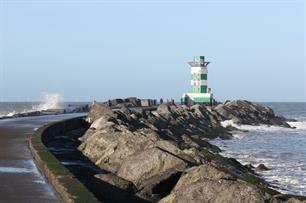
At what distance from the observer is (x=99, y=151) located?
1659 cm

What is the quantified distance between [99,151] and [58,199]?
7509 millimetres

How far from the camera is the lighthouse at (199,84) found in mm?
60531

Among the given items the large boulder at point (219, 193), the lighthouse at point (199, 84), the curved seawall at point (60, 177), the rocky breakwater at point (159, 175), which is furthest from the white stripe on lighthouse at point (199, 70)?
the large boulder at point (219, 193)

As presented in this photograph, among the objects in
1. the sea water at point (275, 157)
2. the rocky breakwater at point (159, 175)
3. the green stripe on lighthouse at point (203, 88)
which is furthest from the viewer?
the green stripe on lighthouse at point (203, 88)

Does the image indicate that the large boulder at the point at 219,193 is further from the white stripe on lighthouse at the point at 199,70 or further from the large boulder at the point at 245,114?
the white stripe on lighthouse at the point at 199,70

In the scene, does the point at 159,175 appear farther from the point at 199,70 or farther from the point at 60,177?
the point at 199,70

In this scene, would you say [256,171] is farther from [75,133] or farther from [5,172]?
[5,172]

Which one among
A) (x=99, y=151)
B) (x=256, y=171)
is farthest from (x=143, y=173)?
(x=256, y=171)

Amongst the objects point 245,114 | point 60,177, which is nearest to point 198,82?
point 245,114

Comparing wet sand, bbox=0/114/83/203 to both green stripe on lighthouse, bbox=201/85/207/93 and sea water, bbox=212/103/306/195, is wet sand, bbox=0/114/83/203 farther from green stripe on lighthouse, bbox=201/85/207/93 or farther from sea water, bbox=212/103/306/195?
green stripe on lighthouse, bbox=201/85/207/93

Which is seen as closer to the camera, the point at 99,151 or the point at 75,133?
the point at 99,151

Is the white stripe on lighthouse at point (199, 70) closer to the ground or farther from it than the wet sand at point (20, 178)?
farther from it

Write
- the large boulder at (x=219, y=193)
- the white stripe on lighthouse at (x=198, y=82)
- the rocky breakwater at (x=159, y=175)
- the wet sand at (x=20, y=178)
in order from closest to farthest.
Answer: the large boulder at (x=219, y=193) → the rocky breakwater at (x=159, y=175) → the wet sand at (x=20, y=178) → the white stripe on lighthouse at (x=198, y=82)

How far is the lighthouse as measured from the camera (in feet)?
199
